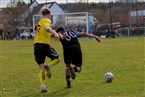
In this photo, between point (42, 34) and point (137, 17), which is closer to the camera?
point (42, 34)

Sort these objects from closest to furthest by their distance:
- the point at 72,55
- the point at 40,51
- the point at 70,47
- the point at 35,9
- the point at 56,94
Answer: the point at 56,94
the point at 40,51
the point at 70,47
the point at 72,55
the point at 35,9


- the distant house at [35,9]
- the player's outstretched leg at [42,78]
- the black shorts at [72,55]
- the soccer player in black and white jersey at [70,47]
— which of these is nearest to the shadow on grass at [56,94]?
the player's outstretched leg at [42,78]

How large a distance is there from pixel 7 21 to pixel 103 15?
1972 cm

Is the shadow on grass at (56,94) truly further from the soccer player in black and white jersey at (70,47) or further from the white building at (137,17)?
the white building at (137,17)

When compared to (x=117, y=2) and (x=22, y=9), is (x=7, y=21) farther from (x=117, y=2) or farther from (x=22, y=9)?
(x=117, y=2)

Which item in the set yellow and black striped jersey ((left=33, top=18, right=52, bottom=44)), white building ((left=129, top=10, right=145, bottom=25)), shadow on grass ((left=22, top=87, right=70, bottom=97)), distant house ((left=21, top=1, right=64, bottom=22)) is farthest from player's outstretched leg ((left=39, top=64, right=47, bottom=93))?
distant house ((left=21, top=1, right=64, bottom=22))

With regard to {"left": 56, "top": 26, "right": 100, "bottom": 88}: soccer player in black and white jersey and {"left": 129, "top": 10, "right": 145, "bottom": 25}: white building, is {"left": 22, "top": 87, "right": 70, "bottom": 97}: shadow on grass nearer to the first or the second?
{"left": 56, "top": 26, "right": 100, "bottom": 88}: soccer player in black and white jersey

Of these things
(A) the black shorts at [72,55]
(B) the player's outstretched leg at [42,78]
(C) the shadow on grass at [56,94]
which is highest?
(A) the black shorts at [72,55]

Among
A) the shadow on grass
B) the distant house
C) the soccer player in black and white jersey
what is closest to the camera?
the shadow on grass

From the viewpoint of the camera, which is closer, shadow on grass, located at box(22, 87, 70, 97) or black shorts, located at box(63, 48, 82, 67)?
shadow on grass, located at box(22, 87, 70, 97)

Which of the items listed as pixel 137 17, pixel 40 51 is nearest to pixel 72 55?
pixel 40 51

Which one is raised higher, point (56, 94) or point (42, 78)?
point (42, 78)

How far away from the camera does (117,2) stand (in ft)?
277

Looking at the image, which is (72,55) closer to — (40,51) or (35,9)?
(40,51)
